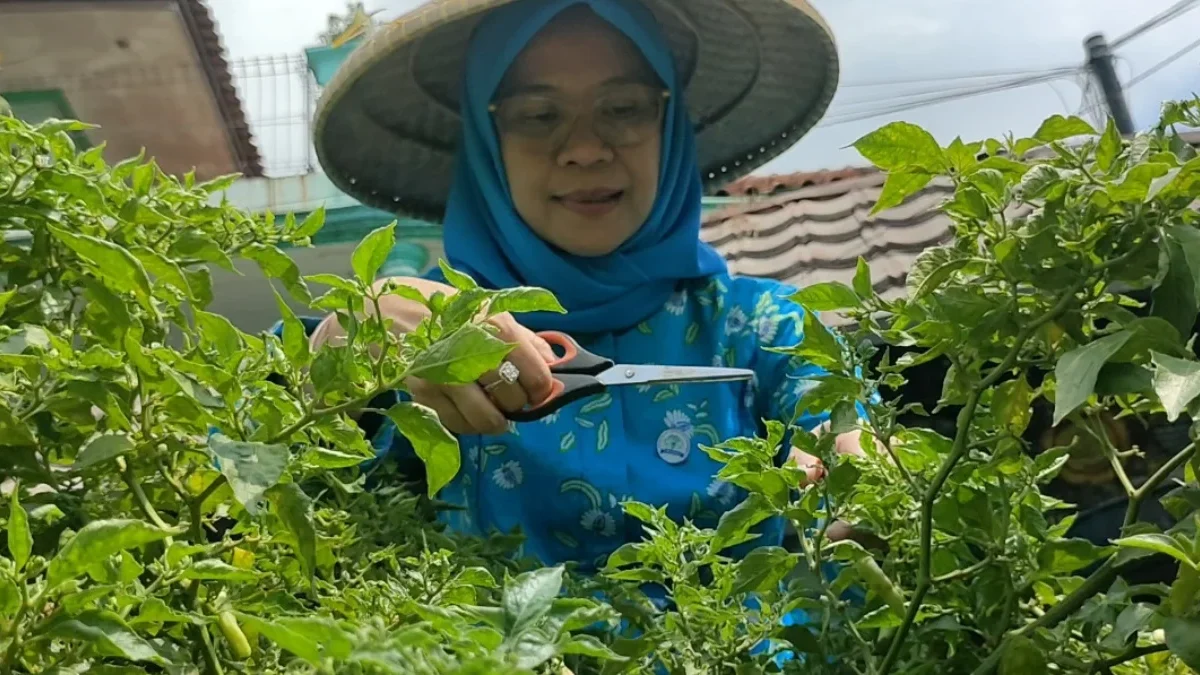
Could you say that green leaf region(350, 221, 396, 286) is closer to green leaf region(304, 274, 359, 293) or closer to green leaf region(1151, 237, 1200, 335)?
green leaf region(304, 274, 359, 293)

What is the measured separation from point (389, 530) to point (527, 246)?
53 cm

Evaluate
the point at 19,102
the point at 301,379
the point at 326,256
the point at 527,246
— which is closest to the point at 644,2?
the point at 527,246

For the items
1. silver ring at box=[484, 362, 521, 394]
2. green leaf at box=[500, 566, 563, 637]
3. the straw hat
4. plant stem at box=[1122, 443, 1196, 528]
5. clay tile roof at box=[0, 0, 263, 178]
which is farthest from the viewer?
clay tile roof at box=[0, 0, 263, 178]

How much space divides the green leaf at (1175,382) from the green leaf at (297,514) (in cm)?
24

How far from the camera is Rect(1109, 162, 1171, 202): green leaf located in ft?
1.00

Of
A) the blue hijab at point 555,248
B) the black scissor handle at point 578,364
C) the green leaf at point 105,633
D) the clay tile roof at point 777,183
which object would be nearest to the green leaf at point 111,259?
the green leaf at point 105,633

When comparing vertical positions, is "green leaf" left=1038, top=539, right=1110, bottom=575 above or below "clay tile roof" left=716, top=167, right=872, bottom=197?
below

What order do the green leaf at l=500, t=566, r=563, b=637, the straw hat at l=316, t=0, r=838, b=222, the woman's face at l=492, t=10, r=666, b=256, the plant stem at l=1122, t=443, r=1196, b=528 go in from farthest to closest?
1. the straw hat at l=316, t=0, r=838, b=222
2. the woman's face at l=492, t=10, r=666, b=256
3. the plant stem at l=1122, t=443, r=1196, b=528
4. the green leaf at l=500, t=566, r=563, b=637

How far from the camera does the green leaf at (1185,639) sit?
11.1 inches

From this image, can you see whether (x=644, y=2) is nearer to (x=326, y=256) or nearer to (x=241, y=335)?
(x=241, y=335)

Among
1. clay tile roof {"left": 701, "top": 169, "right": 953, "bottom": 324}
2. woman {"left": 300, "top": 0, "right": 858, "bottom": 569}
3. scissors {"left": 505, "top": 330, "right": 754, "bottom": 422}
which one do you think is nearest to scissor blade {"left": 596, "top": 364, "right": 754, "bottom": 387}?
scissors {"left": 505, "top": 330, "right": 754, "bottom": 422}

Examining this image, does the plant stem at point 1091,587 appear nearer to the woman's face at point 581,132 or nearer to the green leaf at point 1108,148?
the green leaf at point 1108,148

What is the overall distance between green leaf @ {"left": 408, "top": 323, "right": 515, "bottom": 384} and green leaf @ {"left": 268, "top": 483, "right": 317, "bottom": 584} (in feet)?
0.16

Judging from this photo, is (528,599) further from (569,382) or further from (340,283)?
(569,382)
